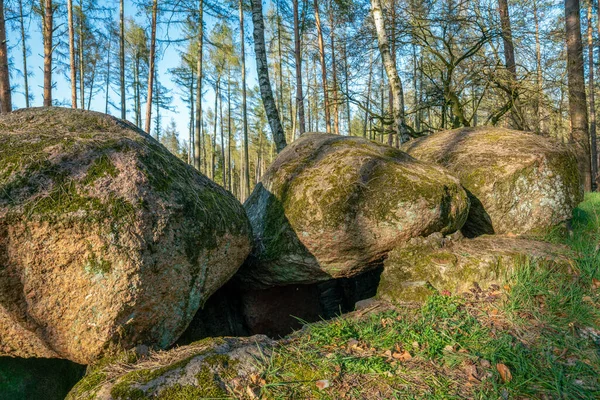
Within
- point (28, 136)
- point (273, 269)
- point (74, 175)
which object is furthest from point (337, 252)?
point (28, 136)

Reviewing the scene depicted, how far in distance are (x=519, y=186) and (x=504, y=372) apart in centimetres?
296

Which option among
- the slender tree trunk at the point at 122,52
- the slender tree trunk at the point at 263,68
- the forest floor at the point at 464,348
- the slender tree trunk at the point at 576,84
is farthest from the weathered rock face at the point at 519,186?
the slender tree trunk at the point at 122,52

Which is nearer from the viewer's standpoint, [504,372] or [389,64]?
[504,372]

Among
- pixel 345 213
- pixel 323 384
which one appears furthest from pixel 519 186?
pixel 323 384

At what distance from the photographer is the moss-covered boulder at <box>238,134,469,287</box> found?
148 inches

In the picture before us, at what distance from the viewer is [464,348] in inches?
101

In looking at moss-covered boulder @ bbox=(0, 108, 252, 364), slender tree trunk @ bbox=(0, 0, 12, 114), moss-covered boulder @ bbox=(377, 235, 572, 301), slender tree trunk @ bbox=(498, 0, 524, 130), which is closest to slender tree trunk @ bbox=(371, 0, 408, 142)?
slender tree trunk @ bbox=(498, 0, 524, 130)

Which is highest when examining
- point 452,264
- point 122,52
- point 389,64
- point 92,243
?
point 122,52

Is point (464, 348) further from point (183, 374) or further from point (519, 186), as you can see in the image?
point (519, 186)

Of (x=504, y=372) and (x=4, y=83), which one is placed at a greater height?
(x=4, y=83)

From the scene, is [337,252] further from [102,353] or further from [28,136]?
[28,136]

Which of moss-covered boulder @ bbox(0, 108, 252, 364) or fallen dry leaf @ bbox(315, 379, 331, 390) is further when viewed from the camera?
moss-covered boulder @ bbox(0, 108, 252, 364)

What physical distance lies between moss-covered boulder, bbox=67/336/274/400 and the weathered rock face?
136 inches

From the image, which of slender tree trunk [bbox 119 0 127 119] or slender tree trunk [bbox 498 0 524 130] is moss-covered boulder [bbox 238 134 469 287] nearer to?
slender tree trunk [bbox 498 0 524 130]
